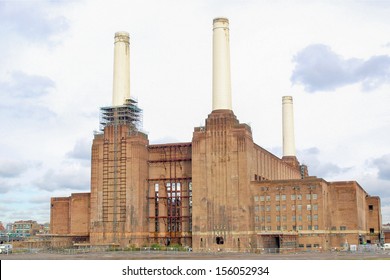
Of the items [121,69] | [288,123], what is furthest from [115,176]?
[288,123]

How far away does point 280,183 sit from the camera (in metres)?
117

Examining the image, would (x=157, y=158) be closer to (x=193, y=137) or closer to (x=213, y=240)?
(x=193, y=137)

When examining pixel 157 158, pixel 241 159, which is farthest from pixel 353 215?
pixel 157 158

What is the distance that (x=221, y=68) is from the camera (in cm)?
12325

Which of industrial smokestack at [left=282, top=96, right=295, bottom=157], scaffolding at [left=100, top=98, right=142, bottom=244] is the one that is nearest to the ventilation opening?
scaffolding at [left=100, top=98, right=142, bottom=244]

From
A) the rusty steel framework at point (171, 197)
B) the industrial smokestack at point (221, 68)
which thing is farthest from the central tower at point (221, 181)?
the rusty steel framework at point (171, 197)

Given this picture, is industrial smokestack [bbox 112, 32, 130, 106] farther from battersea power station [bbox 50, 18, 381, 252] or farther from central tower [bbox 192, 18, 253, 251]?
central tower [bbox 192, 18, 253, 251]

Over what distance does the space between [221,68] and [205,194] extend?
2629cm

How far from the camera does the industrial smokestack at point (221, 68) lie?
12269cm

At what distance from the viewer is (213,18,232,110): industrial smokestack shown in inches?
4830

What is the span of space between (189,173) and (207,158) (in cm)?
877

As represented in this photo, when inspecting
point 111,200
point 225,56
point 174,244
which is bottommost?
point 174,244

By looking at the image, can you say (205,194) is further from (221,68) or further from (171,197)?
(221,68)

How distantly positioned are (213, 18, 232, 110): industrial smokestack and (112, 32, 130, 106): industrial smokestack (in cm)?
2112
